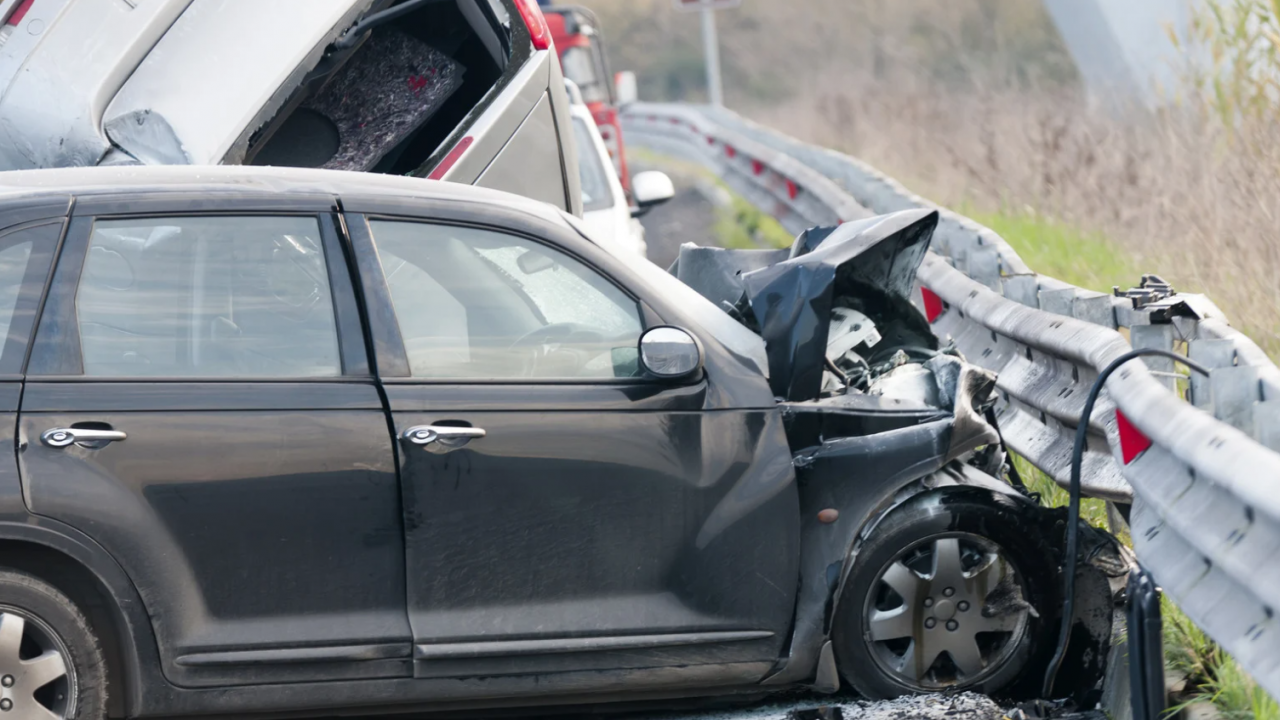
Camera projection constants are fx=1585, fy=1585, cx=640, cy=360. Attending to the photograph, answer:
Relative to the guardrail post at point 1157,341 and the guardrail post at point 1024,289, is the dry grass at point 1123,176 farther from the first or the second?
the guardrail post at point 1157,341

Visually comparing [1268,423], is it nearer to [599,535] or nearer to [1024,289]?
[599,535]

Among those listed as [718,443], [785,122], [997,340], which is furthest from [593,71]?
[718,443]

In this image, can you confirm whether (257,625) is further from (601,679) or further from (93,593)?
(601,679)

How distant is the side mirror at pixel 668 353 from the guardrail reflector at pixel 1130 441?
1188mm

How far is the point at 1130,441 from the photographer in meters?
4.36

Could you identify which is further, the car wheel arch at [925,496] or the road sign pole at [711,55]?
the road sign pole at [711,55]

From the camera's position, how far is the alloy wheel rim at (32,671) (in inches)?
158

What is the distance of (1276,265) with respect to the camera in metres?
7.22

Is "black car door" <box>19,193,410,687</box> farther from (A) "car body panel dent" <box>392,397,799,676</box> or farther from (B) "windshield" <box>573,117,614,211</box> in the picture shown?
(B) "windshield" <box>573,117,614,211</box>

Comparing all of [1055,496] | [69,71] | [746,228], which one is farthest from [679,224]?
[1055,496]

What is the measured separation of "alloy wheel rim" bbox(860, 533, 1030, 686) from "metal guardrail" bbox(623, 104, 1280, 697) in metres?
0.50

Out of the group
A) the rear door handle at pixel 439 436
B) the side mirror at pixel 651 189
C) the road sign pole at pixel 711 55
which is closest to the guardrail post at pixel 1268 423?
the rear door handle at pixel 439 436

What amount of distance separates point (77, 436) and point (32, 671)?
2.01 ft

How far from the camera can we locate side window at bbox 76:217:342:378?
165 inches
